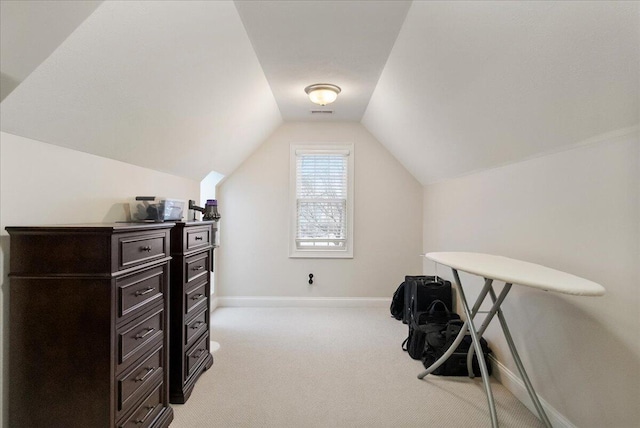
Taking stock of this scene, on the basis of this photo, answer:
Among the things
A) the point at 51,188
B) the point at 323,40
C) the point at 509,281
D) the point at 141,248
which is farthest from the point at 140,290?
the point at 323,40

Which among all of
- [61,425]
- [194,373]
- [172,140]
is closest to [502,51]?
[172,140]

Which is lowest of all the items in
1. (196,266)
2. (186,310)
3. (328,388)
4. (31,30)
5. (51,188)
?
(328,388)

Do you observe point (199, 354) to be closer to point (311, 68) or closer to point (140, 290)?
point (140, 290)

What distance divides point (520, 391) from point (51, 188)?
9.88ft

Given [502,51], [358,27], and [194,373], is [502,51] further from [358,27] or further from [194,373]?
[194,373]

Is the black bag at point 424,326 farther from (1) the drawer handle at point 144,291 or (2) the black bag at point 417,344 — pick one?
(1) the drawer handle at point 144,291

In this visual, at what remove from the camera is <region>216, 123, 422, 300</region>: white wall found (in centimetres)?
428

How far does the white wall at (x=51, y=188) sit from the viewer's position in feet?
4.36

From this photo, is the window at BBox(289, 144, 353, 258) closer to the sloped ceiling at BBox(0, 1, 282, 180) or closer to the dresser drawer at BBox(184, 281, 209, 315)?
the sloped ceiling at BBox(0, 1, 282, 180)

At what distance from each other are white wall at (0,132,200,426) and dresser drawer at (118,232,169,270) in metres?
0.43

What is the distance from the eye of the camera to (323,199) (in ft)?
14.2

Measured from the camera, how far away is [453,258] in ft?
7.09

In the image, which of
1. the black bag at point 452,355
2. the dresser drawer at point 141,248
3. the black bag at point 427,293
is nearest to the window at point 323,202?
the black bag at point 427,293

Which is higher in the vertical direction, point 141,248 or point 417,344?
point 141,248
